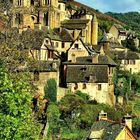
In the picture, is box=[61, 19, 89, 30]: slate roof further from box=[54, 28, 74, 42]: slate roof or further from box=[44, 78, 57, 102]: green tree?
box=[44, 78, 57, 102]: green tree

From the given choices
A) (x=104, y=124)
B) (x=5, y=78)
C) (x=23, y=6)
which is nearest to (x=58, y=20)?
(x=23, y=6)

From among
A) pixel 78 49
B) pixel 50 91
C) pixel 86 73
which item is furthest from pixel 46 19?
pixel 50 91

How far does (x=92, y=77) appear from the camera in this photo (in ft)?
201

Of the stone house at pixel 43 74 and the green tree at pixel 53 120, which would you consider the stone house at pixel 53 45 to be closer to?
the stone house at pixel 43 74

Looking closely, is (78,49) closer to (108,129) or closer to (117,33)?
(108,129)

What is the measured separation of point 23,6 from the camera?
76.4 m

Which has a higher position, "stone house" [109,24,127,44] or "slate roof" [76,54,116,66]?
"stone house" [109,24,127,44]

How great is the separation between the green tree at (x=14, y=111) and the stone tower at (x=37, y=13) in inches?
1923

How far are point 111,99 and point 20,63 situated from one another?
33.4 meters

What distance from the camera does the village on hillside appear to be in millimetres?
29859

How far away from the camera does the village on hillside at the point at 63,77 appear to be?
29.9 m

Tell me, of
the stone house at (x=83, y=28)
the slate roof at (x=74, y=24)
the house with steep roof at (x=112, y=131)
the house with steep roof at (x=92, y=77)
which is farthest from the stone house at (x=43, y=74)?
the slate roof at (x=74, y=24)

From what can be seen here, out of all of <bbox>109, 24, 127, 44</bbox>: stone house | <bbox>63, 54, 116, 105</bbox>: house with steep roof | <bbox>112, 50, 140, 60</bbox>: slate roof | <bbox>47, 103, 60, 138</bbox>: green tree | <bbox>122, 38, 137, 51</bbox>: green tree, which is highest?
<bbox>109, 24, 127, 44</bbox>: stone house

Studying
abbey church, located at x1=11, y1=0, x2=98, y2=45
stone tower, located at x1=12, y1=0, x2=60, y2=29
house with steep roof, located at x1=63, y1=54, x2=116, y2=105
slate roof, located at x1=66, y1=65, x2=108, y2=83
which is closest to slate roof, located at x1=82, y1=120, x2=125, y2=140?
house with steep roof, located at x1=63, y1=54, x2=116, y2=105
